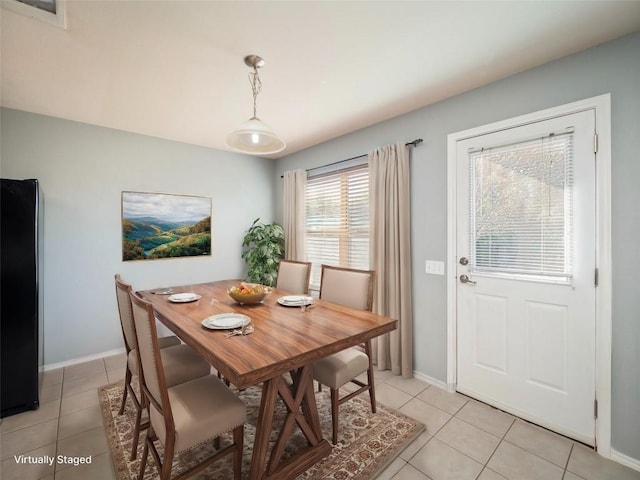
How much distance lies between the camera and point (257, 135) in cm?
206

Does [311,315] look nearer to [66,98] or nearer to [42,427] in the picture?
[42,427]

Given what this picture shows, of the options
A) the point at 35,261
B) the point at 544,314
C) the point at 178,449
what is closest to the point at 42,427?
the point at 35,261

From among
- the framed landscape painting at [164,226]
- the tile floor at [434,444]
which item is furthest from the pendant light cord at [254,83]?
the tile floor at [434,444]

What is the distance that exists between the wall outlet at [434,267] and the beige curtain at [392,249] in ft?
0.54

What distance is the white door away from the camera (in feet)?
6.23

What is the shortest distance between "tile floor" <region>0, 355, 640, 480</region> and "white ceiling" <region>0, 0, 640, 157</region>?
2.58m

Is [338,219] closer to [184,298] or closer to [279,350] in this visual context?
[184,298]

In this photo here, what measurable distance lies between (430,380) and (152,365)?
94.2 inches

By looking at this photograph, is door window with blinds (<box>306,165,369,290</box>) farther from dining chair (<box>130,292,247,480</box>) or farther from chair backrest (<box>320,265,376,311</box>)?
dining chair (<box>130,292,247,480</box>)

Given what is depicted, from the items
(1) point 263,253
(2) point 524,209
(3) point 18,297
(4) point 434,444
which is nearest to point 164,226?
(1) point 263,253

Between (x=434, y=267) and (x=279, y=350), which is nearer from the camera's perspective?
(x=279, y=350)

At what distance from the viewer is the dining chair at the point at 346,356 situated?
192 cm

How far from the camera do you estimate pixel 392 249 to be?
288 centimetres

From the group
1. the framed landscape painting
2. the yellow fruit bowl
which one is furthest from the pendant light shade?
the framed landscape painting
